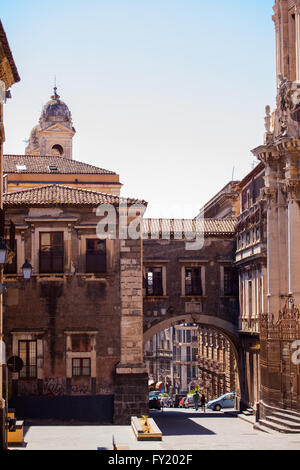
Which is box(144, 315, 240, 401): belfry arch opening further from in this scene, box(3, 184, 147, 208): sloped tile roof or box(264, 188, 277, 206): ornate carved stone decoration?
box(3, 184, 147, 208): sloped tile roof

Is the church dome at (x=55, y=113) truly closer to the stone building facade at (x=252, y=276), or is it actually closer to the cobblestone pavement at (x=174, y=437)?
the stone building facade at (x=252, y=276)

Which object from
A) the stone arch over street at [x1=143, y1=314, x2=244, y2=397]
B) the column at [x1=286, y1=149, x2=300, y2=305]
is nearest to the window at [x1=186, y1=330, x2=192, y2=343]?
the stone arch over street at [x1=143, y1=314, x2=244, y2=397]

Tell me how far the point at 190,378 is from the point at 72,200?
2317 inches

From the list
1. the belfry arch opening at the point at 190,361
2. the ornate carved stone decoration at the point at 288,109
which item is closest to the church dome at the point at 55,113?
the belfry arch opening at the point at 190,361

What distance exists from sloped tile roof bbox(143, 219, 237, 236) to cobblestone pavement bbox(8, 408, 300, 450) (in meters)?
9.93

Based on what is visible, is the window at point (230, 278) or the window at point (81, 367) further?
the window at point (230, 278)

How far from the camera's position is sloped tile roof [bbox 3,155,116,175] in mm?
59656

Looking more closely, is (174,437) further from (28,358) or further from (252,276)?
(252,276)

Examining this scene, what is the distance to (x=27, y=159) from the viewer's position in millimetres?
61344

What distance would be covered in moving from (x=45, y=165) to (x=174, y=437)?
3103 centimetres

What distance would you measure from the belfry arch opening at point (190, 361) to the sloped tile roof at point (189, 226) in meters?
9.54

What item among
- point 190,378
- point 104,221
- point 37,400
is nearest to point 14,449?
point 37,400

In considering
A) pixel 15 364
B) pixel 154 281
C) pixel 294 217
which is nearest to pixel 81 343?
pixel 15 364

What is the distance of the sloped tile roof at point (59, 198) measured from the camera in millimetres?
38906
